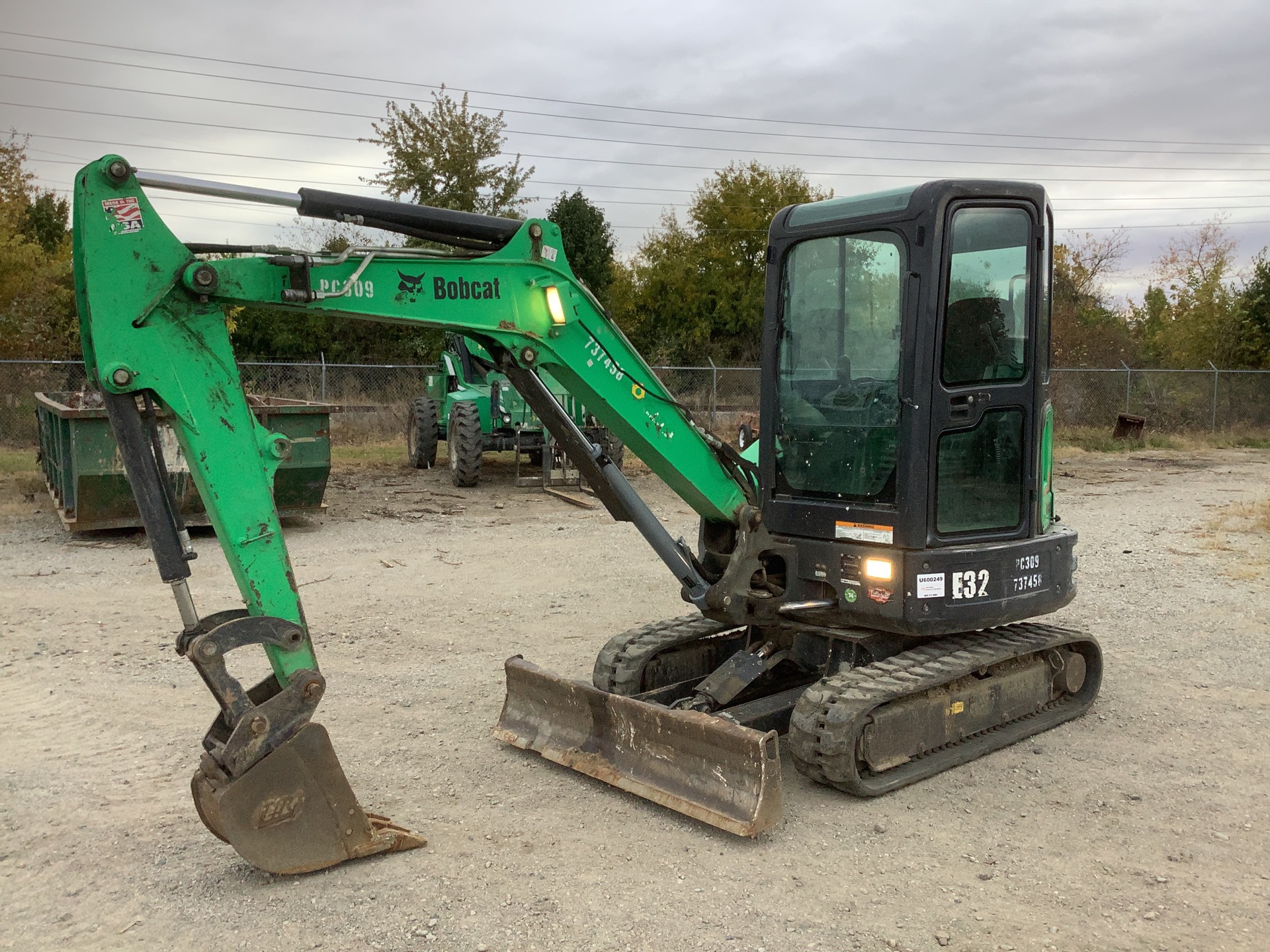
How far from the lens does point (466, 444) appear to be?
14875mm

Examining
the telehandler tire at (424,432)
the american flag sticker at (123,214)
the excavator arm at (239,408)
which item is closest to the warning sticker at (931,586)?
the excavator arm at (239,408)

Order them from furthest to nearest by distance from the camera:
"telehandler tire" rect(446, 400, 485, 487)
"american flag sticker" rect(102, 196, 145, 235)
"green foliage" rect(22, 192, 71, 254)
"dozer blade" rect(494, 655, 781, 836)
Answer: "green foliage" rect(22, 192, 71, 254) → "telehandler tire" rect(446, 400, 485, 487) → "dozer blade" rect(494, 655, 781, 836) → "american flag sticker" rect(102, 196, 145, 235)

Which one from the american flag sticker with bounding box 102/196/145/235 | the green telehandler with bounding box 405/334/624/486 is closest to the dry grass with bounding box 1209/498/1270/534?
the green telehandler with bounding box 405/334/624/486

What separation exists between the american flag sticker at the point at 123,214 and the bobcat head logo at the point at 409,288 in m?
0.94

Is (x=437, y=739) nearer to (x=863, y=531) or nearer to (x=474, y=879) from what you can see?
(x=474, y=879)

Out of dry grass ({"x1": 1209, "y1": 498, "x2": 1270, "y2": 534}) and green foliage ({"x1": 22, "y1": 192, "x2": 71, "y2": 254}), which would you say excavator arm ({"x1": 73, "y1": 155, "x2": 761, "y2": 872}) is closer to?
dry grass ({"x1": 1209, "y1": 498, "x2": 1270, "y2": 534})

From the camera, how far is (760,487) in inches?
217

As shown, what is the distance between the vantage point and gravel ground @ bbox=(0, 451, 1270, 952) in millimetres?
3709

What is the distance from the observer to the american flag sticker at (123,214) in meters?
3.65

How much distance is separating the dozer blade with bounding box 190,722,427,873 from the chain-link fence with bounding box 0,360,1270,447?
12.3 metres

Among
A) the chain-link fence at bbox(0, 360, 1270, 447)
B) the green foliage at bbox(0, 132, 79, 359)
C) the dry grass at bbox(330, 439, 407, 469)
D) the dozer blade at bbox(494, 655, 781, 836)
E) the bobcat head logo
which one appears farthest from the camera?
the green foliage at bbox(0, 132, 79, 359)

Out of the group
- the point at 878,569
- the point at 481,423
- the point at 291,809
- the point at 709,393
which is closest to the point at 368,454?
the point at 481,423

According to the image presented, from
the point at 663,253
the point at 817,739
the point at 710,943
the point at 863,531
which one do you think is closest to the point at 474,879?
the point at 710,943

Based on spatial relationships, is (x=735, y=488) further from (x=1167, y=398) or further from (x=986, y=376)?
(x=1167, y=398)
